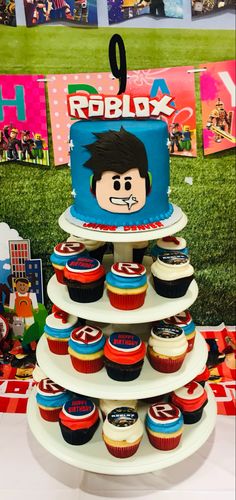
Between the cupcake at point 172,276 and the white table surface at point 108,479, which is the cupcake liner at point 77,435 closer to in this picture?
the white table surface at point 108,479

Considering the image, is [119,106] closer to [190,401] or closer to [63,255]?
[63,255]

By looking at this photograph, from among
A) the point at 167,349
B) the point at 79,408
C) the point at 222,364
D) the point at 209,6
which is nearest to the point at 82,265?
the point at 167,349

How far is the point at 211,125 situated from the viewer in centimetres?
236

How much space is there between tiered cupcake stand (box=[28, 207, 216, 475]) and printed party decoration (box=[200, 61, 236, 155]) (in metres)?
0.81

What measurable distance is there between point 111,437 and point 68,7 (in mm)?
1716

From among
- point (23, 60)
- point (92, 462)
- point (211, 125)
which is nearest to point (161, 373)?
point (92, 462)

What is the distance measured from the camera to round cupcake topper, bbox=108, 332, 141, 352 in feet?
5.32

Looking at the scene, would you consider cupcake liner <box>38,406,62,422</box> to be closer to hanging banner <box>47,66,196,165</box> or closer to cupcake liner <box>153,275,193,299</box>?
cupcake liner <box>153,275,193,299</box>

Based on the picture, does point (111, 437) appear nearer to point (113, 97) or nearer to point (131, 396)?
point (131, 396)

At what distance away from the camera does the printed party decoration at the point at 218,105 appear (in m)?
2.30

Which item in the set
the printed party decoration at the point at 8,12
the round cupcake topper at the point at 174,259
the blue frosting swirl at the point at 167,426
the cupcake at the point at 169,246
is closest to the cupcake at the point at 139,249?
the cupcake at the point at 169,246

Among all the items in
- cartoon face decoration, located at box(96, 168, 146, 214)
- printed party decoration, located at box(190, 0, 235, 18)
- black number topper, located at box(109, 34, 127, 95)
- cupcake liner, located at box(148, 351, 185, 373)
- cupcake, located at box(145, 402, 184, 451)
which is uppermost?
printed party decoration, located at box(190, 0, 235, 18)

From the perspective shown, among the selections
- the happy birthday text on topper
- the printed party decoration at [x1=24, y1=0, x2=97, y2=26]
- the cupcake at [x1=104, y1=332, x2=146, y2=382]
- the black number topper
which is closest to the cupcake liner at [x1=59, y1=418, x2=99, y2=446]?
the cupcake at [x1=104, y1=332, x2=146, y2=382]

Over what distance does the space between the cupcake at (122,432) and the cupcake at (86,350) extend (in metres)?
0.17
